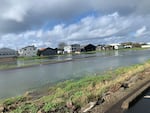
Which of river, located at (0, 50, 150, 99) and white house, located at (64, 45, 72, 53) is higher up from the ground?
white house, located at (64, 45, 72, 53)

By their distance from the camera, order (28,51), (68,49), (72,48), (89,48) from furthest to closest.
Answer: (68,49) → (72,48) → (89,48) → (28,51)

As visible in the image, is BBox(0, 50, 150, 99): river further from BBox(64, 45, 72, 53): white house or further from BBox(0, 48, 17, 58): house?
BBox(64, 45, 72, 53): white house

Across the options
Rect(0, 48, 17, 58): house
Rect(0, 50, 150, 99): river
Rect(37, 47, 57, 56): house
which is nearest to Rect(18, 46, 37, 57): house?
Answer: Rect(37, 47, 57, 56): house

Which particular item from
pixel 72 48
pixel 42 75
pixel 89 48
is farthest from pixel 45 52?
pixel 42 75

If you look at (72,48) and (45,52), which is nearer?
(45,52)

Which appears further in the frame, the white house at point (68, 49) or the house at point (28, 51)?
the white house at point (68, 49)

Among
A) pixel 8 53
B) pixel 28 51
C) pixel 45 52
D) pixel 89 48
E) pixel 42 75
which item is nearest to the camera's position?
pixel 42 75

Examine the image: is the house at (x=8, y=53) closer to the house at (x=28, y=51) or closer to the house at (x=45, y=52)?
the house at (x=28, y=51)

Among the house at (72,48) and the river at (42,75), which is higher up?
the house at (72,48)

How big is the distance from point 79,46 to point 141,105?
532ft

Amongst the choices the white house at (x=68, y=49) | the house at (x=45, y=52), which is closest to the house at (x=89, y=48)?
the white house at (x=68, y=49)

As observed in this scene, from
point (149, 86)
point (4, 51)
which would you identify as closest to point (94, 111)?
point (149, 86)

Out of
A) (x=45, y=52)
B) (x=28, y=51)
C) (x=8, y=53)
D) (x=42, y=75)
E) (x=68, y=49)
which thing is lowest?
(x=42, y=75)

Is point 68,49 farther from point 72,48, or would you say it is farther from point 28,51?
point 28,51
